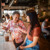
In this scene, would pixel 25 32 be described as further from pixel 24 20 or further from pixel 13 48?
pixel 13 48

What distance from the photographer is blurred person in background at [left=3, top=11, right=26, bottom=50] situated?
3.69 feet

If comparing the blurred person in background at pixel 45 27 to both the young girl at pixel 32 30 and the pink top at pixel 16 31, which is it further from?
the pink top at pixel 16 31

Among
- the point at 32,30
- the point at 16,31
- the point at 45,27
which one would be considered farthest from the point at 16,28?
the point at 45,27

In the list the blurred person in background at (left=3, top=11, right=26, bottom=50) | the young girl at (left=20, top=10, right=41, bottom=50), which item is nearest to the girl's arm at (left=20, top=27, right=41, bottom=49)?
the young girl at (left=20, top=10, right=41, bottom=50)

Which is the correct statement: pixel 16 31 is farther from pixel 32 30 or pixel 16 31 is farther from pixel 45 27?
pixel 45 27

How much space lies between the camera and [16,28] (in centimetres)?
115

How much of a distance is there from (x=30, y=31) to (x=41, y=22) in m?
0.17

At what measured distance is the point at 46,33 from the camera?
113 cm

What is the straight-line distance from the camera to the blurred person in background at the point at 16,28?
113cm

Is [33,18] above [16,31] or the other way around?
above

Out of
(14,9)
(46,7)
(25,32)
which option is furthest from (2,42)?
(46,7)

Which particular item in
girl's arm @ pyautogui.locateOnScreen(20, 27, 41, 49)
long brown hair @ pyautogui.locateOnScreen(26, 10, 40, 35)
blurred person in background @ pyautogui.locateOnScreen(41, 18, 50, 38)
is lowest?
girl's arm @ pyautogui.locateOnScreen(20, 27, 41, 49)

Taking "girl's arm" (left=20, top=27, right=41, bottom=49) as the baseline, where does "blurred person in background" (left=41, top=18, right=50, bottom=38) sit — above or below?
above

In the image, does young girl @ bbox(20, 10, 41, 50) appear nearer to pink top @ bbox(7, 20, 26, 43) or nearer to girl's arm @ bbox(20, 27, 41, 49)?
girl's arm @ bbox(20, 27, 41, 49)
